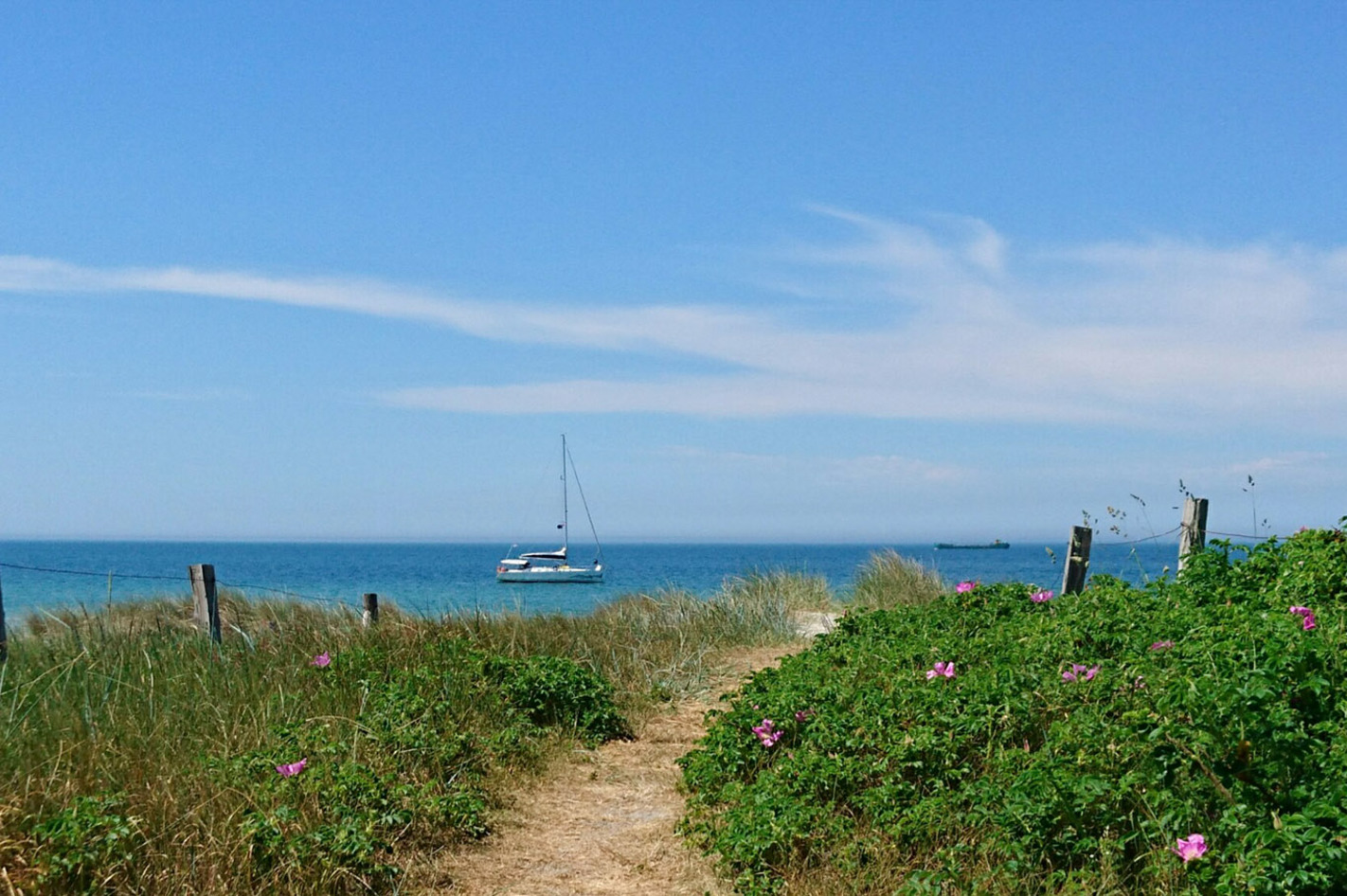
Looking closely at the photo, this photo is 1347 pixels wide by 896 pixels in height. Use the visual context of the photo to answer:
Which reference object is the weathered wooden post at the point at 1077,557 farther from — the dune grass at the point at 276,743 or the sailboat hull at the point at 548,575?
the sailboat hull at the point at 548,575

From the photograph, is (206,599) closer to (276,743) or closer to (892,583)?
(276,743)

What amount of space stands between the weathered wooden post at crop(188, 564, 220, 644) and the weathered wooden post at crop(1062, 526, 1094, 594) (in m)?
8.86

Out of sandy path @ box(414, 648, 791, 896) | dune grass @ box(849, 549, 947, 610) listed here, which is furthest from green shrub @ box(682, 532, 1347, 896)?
dune grass @ box(849, 549, 947, 610)

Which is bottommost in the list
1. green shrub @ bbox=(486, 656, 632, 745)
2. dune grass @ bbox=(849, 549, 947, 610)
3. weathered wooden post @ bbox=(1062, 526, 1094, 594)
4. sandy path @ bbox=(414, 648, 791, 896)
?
sandy path @ bbox=(414, 648, 791, 896)

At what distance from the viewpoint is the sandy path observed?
18.2ft

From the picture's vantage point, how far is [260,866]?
4.94 m

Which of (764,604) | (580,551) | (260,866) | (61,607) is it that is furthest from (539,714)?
(580,551)

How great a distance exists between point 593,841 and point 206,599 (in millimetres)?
5168

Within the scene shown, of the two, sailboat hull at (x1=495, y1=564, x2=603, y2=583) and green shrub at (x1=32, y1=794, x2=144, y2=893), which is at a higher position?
green shrub at (x1=32, y1=794, x2=144, y2=893)

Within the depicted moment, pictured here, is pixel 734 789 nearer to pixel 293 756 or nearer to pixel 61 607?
pixel 293 756

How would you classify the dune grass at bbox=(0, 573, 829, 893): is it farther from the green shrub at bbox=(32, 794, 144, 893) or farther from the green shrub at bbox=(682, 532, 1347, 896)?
the green shrub at bbox=(682, 532, 1347, 896)

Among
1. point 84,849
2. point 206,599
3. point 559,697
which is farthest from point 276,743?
point 206,599

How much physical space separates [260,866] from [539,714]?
3623 mm

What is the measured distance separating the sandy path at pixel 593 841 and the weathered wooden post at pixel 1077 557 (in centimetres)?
568
